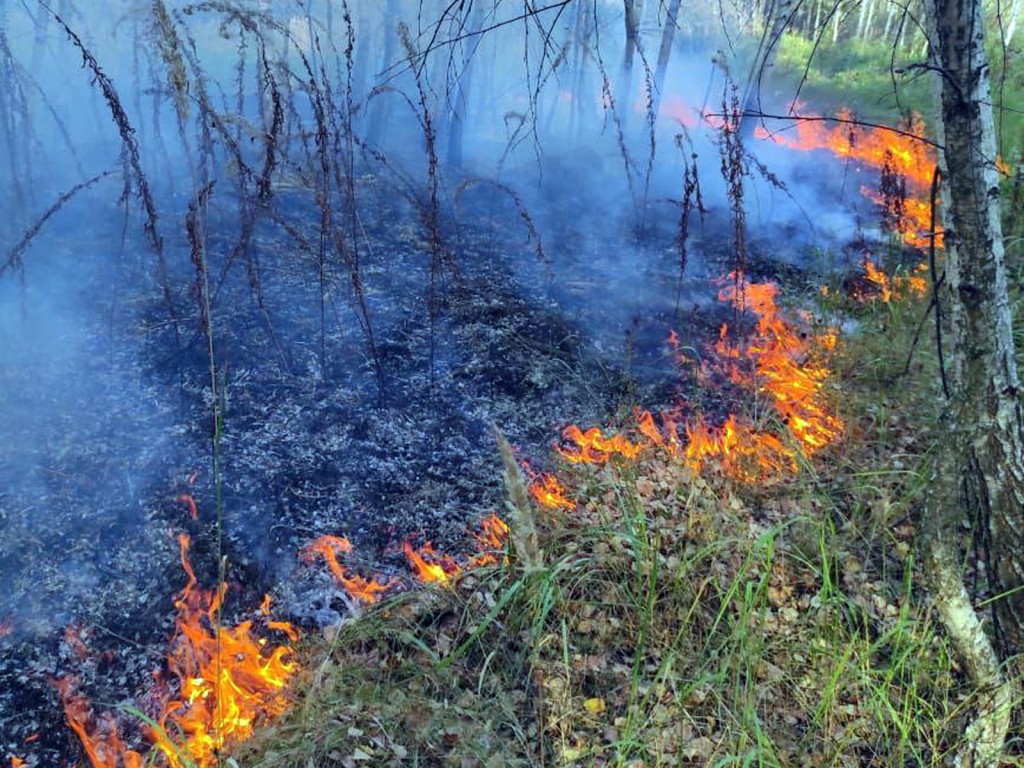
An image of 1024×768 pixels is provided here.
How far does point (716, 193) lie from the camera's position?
40.7 feet

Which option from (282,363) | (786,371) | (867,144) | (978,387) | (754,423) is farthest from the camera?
(867,144)

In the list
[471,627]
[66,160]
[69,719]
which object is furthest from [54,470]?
[66,160]

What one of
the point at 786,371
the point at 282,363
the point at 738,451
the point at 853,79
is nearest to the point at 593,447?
the point at 738,451

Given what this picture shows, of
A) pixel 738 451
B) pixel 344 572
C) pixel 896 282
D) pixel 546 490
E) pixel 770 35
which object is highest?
pixel 770 35

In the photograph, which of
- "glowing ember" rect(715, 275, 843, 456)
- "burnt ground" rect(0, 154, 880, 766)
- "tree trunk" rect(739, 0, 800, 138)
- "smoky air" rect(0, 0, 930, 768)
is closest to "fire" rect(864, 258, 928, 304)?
"smoky air" rect(0, 0, 930, 768)

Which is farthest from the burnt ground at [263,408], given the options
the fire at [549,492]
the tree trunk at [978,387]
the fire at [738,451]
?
the tree trunk at [978,387]

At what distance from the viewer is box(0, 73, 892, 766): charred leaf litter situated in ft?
12.1

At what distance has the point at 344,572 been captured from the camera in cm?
396

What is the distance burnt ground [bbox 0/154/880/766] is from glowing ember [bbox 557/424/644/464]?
0.50ft

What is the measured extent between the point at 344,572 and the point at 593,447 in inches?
81.8

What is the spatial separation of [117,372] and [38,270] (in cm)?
242

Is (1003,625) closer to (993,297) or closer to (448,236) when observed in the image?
(993,297)

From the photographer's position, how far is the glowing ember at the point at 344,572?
381cm

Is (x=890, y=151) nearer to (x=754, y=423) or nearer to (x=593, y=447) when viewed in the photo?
(x=754, y=423)
